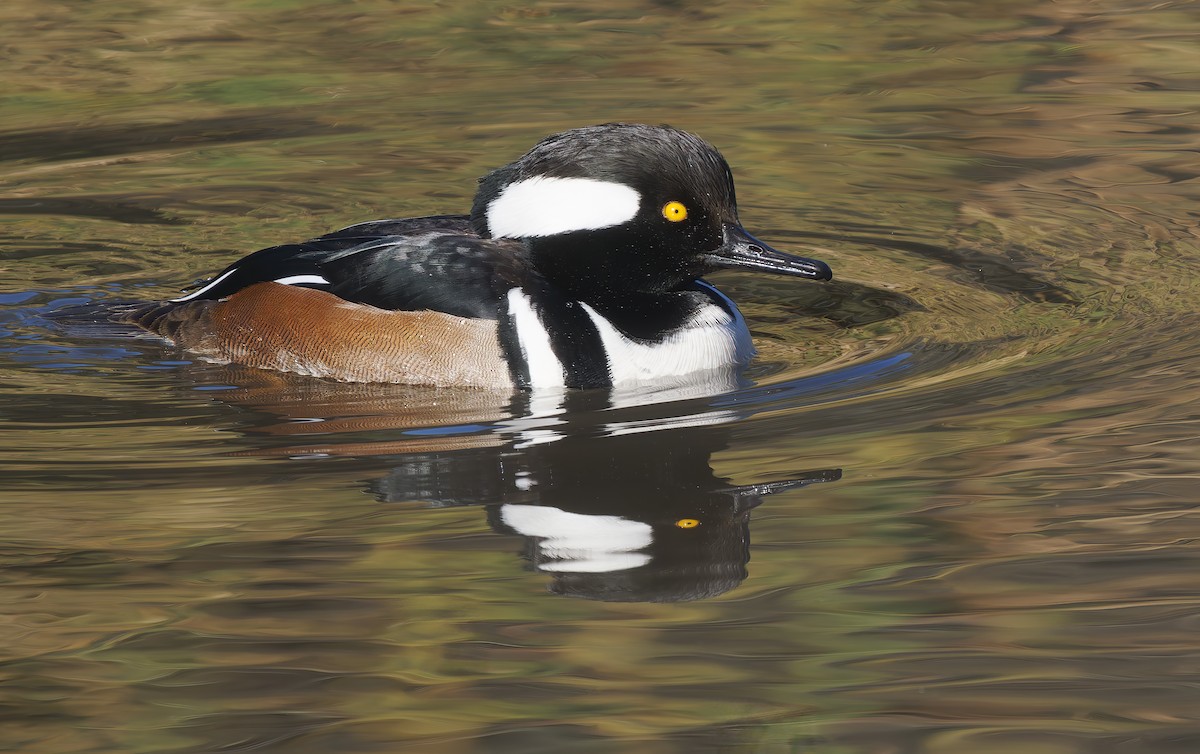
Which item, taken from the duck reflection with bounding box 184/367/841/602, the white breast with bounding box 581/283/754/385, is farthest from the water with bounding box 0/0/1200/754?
the white breast with bounding box 581/283/754/385

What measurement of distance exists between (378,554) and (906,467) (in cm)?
184

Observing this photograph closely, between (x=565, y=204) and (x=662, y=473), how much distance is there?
1.59 metres

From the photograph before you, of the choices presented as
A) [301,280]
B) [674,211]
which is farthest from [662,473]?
[301,280]

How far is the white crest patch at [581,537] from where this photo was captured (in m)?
4.95

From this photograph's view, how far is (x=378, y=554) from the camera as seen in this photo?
505cm

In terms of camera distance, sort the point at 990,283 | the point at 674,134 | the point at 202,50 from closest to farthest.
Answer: the point at 674,134
the point at 990,283
the point at 202,50

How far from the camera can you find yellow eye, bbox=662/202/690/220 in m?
6.89

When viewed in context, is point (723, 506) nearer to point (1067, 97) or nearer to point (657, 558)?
point (657, 558)

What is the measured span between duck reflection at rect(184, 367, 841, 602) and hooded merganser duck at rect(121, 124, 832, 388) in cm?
16

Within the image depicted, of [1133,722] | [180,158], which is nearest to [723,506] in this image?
[1133,722]

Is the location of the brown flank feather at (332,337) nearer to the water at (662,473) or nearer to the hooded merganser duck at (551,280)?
the hooded merganser duck at (551,280)

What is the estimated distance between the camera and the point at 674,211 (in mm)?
6895

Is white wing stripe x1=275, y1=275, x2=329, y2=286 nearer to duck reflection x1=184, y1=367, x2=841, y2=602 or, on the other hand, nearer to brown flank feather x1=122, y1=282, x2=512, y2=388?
brown flank feather x1=122, y1=282, x2=512, y2=388

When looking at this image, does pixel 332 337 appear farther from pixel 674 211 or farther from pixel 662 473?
pixel 662 473
